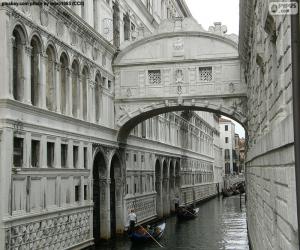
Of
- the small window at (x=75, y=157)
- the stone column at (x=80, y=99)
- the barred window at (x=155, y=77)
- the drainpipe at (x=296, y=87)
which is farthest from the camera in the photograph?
the barred window at (x=155, y=77)

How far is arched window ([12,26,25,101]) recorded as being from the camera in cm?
1258

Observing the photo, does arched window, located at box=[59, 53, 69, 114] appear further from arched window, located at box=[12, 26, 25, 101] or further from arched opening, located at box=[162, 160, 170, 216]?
arched opening, located at box=[162, 160, 170, 216]

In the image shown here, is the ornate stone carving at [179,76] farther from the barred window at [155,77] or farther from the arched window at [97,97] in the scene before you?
the arched window at [97,97]

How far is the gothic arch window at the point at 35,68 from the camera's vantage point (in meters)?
13.6

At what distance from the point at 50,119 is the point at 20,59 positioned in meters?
2.15

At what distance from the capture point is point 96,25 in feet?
62.4

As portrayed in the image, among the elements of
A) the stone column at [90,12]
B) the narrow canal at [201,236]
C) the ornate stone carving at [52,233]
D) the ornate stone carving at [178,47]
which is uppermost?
the stone column at [90,12]

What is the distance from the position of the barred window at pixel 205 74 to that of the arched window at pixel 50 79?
719cm

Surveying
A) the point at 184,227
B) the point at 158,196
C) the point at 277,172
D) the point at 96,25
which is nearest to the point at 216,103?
the point at 96,25

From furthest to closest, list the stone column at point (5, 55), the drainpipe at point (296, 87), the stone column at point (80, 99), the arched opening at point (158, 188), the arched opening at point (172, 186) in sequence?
the arched opening at point (172, 186), the arched opening at point (158, 188), the stone column at point (80, 99), the stone column at point (5, 55), the drainpipe at point (296, 87)

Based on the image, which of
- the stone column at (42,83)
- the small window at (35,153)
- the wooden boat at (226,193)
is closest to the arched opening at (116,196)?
the stone column at (42,83)

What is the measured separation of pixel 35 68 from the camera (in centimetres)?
1368

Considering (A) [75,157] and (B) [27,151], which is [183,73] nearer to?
(A) [75,157]

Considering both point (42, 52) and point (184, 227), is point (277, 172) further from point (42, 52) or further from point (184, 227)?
point (184, 227)
